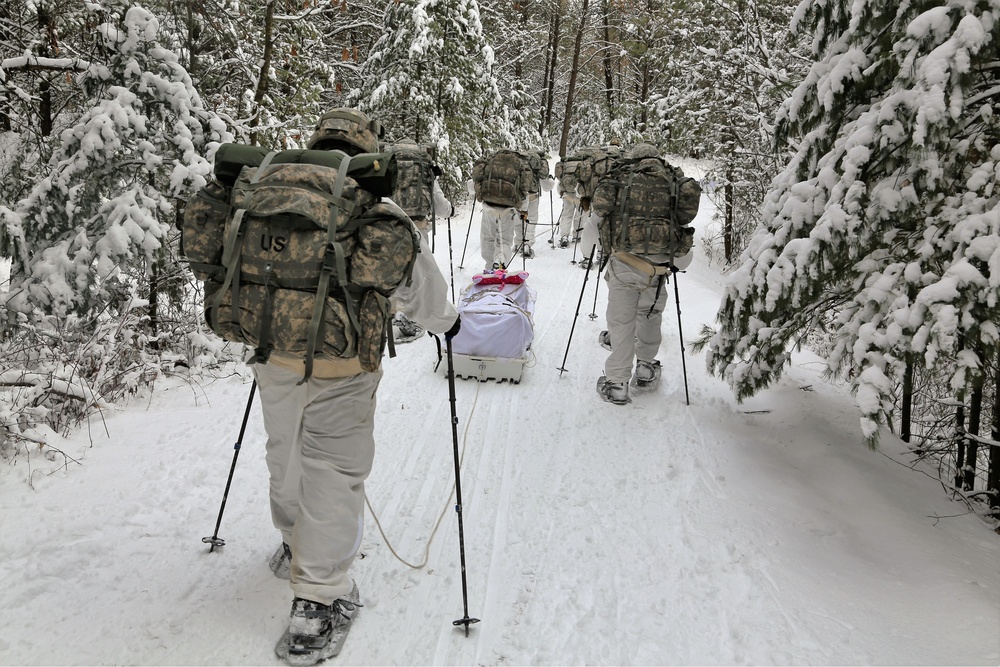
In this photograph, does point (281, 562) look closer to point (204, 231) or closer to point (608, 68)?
point (204, 231)

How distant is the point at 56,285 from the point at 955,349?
6753mm

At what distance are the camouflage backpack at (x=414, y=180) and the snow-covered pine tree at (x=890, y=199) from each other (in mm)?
4458

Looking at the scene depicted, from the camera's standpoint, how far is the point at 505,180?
1066cm

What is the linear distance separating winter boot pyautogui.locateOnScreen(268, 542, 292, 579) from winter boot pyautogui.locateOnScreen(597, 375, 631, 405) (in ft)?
13.0

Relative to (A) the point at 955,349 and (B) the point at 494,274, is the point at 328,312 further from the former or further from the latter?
(B) the point at 494,274

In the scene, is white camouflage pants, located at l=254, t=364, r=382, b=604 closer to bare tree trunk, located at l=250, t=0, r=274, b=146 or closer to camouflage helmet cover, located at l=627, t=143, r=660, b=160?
camouflage helmet cover, located at l=627, t=143, r=660, b=160

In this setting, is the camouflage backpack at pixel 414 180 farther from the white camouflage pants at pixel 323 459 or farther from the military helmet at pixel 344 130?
the white camouflage pants at pixel 323 459

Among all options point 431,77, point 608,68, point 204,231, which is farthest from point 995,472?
point 608,68

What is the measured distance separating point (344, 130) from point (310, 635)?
2680mm

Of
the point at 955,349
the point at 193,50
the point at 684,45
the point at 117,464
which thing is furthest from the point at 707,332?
the point at 684,45

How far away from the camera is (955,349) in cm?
317

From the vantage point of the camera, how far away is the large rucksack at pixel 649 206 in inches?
241

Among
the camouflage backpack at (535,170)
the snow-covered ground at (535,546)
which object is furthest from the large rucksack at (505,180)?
the snow-covered ground at (535,546)

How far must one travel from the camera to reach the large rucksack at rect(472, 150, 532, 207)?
10.6 meters
